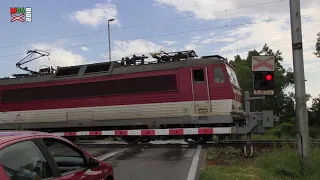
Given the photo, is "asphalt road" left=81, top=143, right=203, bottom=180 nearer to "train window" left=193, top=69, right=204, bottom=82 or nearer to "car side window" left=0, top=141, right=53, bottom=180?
"train window" left=193, top=69, right=204, bottom=82

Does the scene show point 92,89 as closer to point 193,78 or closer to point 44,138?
point 193,78

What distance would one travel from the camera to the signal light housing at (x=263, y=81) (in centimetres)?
955

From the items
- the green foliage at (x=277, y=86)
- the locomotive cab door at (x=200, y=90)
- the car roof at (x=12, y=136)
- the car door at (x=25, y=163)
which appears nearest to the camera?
the car door at (x=25, y=163)

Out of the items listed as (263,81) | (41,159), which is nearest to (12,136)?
(41,159)

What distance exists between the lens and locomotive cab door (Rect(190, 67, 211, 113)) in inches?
572

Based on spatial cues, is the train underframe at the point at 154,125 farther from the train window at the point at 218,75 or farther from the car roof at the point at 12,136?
the car roof at the point at 12,136

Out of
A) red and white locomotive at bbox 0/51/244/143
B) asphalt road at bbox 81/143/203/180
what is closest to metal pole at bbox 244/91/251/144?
red and white locomotive at bbox 0/51/244/143

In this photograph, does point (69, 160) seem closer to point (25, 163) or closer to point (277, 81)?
point (25, 163)

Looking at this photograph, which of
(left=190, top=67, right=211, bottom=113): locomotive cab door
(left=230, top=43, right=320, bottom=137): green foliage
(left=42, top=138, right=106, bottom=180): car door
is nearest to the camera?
(left=42, top=138, right=106, bottom=180): car door

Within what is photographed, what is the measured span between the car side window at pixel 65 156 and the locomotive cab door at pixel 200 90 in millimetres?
10042

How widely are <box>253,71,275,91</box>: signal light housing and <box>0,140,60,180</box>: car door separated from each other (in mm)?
6776

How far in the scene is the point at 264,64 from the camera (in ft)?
31.5

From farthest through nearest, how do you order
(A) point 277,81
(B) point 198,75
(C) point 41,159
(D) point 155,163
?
(A) point 277,81, (B) point 198,75, (D) point 155,163, (C) point 41,159

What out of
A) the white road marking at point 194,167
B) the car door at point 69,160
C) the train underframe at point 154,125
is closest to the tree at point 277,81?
the train underframe at point 154,125
